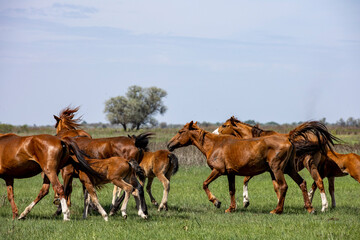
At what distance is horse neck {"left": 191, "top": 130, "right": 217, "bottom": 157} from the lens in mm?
13662

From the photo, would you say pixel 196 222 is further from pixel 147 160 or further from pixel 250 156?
pixel 147 160

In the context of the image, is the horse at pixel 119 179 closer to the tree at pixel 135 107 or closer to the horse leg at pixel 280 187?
the horse leg at pixel 280 187

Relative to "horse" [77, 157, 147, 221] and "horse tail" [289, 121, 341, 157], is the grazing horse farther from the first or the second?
"horse" [77, 157, 147, 221]

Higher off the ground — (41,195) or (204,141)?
(204,141)

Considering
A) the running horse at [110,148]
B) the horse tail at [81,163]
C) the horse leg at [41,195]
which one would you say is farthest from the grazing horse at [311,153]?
the horse leg at [41,195]

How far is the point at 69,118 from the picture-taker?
16547 mm

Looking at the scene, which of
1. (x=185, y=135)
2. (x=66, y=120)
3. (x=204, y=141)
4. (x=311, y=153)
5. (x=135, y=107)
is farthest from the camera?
(x=135, y=107)

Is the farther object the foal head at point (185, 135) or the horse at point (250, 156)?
the foal head at point (185, 135)

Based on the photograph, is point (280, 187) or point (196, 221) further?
point (280, 187)

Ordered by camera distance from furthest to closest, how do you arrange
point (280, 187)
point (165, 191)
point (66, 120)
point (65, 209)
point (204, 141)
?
point (66, 120) → point (204, 141) → point (165, 191) → point (280, 187) → point (65, 209)

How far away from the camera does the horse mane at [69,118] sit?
53.7 feet

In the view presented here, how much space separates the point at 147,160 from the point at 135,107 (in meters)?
93.1

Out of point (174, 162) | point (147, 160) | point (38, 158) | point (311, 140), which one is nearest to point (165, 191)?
point (174, 162)

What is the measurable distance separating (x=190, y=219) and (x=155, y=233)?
1.72m
